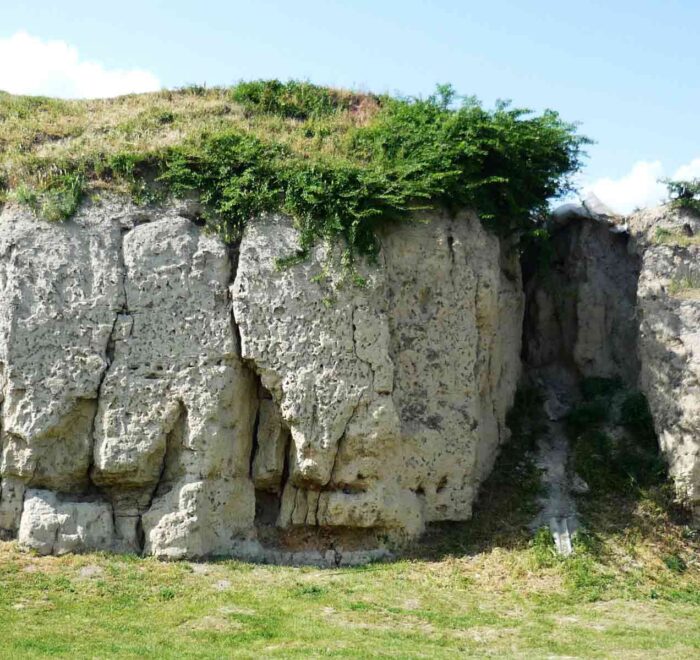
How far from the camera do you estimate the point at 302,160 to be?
16828mm

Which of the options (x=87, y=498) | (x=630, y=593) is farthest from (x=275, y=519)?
(x=630, y=593)

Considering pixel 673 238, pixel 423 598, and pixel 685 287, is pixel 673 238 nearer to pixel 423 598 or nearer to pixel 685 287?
pixel 685 287

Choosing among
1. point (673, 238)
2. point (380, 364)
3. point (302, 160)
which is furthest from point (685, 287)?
point (302, 160)

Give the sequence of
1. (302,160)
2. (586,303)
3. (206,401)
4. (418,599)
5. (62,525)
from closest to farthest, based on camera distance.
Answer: (418,599), (62,525), (206,401), (302,160), (586,303)

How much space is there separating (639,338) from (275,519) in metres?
6.87

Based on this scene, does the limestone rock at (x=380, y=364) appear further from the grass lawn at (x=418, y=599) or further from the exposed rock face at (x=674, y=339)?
the exposed rock face at (x=674, y=339)

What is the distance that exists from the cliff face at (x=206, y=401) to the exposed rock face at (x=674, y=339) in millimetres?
3241

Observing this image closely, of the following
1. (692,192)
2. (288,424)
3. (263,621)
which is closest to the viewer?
(263,621)

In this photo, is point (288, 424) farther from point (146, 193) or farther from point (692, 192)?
point (692, 192)

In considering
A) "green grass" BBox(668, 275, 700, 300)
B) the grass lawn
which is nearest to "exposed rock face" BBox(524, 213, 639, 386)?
"green grass" BBox(668, 275, 700, 300)

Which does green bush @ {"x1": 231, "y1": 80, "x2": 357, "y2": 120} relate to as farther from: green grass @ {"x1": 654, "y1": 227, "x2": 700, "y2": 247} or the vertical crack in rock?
green grass @ {"x1": 654, "y1": 227, "x2": 700, "y2": 247}

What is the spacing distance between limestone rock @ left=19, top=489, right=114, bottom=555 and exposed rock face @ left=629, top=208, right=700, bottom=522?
8804mm

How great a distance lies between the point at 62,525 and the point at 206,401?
268 centimetres

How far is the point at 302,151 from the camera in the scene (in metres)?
17.2
